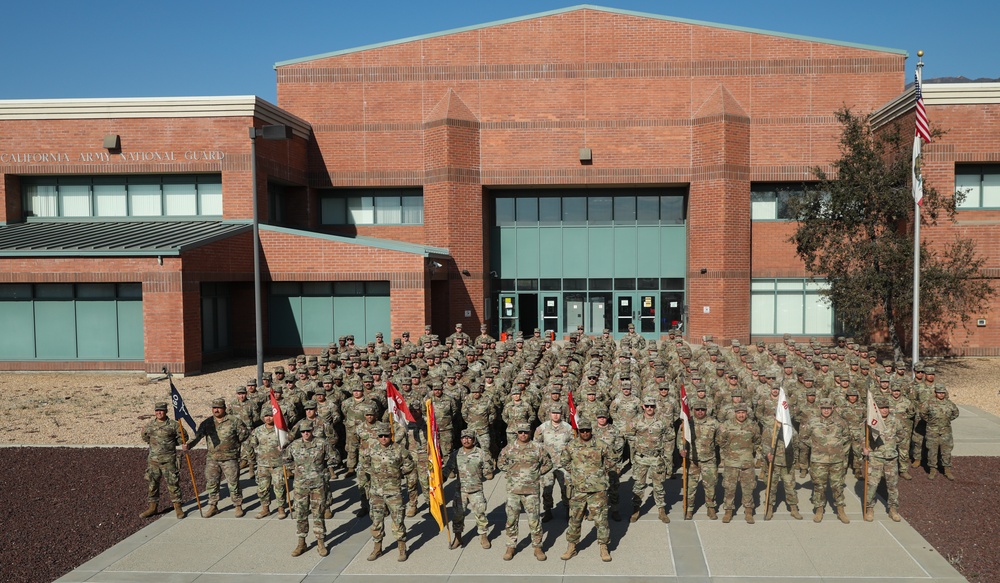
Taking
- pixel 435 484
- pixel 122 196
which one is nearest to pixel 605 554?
pixel 435 484

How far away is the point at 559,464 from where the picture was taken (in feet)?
32.6

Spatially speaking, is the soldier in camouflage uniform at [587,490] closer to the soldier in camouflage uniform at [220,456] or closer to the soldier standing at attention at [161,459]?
the soldier in camouflage uniform at [220,456]

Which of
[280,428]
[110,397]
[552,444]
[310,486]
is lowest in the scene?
[110,397]

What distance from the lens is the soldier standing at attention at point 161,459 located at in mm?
10977

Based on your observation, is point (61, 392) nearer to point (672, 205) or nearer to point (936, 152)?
point (672, 205)

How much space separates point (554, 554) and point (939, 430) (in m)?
7.45

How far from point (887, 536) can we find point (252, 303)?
76.8 feet

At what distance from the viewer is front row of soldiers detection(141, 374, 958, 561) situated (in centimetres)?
942

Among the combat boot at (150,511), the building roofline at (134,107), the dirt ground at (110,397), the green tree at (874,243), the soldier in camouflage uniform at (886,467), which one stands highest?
the building roofline at (134,107)

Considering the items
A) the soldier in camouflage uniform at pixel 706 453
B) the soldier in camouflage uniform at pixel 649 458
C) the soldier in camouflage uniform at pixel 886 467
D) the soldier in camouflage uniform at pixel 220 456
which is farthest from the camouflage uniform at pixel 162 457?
the soldier in camouflage uniform at pixel 886 467

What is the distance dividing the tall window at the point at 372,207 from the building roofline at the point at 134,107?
568cm

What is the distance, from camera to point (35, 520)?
10758mm

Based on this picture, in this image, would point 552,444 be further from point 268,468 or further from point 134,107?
point 134,107

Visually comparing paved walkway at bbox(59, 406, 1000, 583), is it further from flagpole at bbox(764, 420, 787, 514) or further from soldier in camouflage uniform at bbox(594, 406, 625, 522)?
soldier in camouflage uniform at bbox(594, 406, 625, 522)
